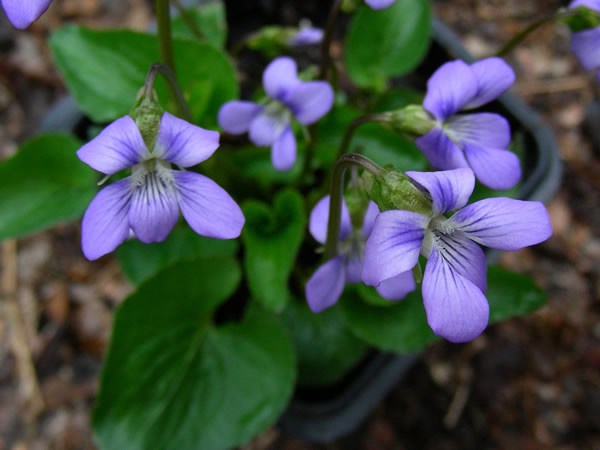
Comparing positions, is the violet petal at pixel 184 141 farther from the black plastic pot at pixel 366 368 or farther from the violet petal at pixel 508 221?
A: the black plastic pot at pixel 366 368

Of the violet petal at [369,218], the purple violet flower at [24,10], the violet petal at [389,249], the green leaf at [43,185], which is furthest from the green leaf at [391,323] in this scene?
the purple violet flower at [24,10]

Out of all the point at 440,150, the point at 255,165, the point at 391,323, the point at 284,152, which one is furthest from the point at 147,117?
the point at 391,323

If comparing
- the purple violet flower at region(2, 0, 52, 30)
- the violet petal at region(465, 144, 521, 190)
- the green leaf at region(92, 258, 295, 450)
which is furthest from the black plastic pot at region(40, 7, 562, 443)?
the purple violet flower at region(2, 0, 52, 30)

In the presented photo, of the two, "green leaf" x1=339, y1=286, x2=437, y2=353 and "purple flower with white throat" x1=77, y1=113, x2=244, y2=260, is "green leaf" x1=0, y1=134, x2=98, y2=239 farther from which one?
"green leaf" x1=339, y1=286, x2=437, y2=353

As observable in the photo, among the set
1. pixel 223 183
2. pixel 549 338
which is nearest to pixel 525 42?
pixel 549 338

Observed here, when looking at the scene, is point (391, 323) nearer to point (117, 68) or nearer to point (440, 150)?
point (440, 150)

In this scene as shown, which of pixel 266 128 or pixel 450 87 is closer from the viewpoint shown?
pixel 450 87
